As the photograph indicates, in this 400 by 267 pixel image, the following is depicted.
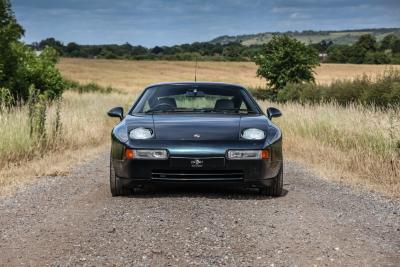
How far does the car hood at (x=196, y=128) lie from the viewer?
7.71 m

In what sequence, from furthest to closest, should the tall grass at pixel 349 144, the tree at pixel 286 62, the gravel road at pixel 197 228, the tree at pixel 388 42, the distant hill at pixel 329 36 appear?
the distant hill at pixel 329 36
the tree at pixel 388 42
the tree at pixel 286 62
the tall grass at pixel 349 144
the gravel road at pixel 197 228

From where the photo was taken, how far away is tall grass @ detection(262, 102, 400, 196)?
1039 cm

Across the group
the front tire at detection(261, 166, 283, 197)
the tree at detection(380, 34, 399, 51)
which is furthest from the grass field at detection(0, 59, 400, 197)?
the tree at detection(380, 34, 399, 51)

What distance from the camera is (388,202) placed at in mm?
8266

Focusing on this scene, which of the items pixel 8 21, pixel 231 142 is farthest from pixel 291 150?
pixel 8 21

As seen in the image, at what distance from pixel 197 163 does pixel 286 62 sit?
47.0 metres

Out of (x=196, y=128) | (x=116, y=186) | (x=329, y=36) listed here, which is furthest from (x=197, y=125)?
(x=329, y=36)

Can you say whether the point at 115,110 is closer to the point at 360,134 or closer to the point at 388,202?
the point at 388,202

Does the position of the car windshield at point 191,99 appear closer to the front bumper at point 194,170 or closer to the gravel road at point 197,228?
the gravel road at point 197,228

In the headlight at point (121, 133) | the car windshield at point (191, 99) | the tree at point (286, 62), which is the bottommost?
the tree at point (286, 62)

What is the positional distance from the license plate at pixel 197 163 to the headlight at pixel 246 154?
12cm

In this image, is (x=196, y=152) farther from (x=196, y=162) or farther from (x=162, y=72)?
(x=162, y=72)

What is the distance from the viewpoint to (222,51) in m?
121

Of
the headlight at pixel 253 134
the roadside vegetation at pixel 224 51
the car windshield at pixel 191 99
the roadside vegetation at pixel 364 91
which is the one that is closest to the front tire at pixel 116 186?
the car windshield at pixel 191 99
